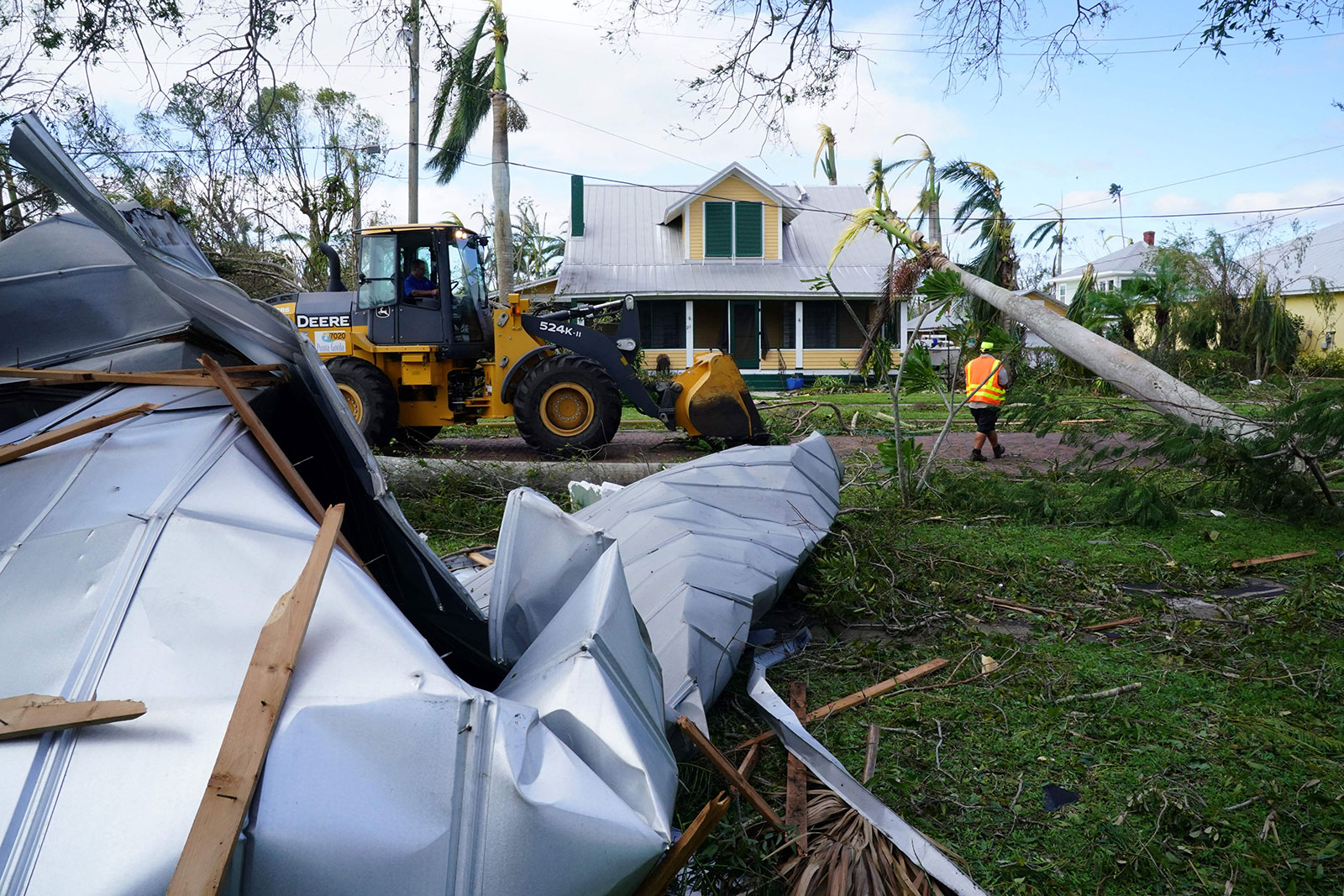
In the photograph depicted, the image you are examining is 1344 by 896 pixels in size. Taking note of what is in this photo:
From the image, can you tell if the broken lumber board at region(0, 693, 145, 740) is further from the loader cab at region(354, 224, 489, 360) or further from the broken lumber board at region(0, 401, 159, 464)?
the loader cab at region(354, 224, 489, 360)

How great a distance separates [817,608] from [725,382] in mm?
5729

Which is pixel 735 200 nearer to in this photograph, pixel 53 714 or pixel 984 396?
pixel 984 396

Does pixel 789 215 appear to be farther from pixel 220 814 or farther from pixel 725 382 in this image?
pixel 220 814

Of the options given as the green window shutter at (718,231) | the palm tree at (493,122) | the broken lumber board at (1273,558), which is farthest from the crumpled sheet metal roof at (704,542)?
the green window shutter at (718,231)

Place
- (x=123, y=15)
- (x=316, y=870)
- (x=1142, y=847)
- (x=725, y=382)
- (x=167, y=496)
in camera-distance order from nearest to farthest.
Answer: (x=316, y=870) < (x=167, y=496) < (x=1142, y=847) < (x=123, y=15) < (x=725, y=382)

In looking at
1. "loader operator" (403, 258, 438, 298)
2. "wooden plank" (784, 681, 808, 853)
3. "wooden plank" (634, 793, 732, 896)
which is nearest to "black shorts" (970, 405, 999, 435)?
"loader operator" (403, 258, 438, 298)

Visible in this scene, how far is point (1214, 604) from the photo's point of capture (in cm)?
492

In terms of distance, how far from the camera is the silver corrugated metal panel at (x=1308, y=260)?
2503 cm

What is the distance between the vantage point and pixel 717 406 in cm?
1019

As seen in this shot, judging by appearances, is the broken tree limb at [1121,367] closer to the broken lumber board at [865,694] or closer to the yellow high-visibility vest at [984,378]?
the yellow high-visibility vest at [984,378]

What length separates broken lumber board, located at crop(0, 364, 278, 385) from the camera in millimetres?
2902

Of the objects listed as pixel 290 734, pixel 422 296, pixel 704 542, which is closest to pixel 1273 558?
pixel 704 542

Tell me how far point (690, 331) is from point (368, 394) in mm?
12773

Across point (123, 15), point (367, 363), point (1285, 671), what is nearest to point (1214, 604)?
point (1285, 671)
